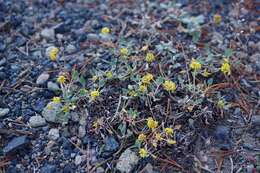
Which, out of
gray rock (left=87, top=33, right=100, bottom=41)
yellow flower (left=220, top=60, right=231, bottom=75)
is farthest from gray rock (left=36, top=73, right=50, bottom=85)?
yellow flower (left=220, top=60, right=231, bottom=75)

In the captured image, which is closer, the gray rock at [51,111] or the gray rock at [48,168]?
the gray rock at [48,168]

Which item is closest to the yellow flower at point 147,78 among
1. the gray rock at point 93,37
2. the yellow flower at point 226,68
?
the yellow flower at point 226,68

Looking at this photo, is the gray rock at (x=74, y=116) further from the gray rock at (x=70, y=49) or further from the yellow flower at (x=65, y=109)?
the gray rock at (x=70, y=49)

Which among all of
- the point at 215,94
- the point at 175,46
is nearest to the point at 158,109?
the point at 215,94

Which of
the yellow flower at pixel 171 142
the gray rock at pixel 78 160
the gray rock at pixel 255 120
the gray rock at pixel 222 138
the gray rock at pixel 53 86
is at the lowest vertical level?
the gray rock at pixel 78 160

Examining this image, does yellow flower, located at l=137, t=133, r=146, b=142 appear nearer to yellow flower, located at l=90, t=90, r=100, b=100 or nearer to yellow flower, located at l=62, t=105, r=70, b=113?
yellow flower, located at l=90, t=90, r=100, b=100

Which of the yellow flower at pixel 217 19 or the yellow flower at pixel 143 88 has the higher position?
the yellow flower at pixel 217 19
